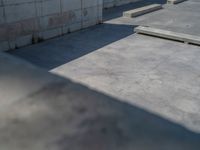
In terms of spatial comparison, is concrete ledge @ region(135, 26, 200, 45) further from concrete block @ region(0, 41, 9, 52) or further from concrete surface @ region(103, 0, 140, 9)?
concrete surface @ region(103, 0, 140, 9)

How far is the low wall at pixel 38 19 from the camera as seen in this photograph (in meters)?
6.17

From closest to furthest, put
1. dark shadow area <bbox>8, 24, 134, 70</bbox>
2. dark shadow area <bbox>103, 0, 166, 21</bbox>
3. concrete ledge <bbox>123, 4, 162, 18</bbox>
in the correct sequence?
1. dark shadow area <bbox>8, 24, 134, 70</bbox>
2. concrete ledge <bbox>123, 4, 162, 18</bbox>
3. dark shadow area <bbox>103, 0, 166, 21</bbox>

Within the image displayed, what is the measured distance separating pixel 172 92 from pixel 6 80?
3281 millimetres

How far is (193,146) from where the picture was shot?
1.42m

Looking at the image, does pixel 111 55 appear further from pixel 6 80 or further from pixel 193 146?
pixel 193 146

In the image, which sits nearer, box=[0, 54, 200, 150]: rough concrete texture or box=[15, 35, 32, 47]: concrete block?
box=[0, 54, 200, 150]: rough concrete texture

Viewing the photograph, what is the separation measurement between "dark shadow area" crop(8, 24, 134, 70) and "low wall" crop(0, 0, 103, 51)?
0.78 ft

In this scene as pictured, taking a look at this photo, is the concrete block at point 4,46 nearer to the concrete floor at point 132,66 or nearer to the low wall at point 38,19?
the low wall at point 38,19

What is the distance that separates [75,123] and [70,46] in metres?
5.30

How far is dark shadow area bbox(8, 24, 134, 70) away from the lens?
5.84m

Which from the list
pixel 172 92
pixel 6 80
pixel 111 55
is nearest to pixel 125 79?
pixel 172 92

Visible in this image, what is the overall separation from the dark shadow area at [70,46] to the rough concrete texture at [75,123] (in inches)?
140

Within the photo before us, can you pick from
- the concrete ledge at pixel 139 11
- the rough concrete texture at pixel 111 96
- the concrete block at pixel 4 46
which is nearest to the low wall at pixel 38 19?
the concrete block at pixel 4 46

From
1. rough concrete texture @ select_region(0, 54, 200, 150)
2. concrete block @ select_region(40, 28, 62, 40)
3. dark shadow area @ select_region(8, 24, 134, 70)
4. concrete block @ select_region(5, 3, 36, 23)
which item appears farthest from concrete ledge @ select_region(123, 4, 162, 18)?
rough concrete texture @ select_region(0, 54, 200, 150)
